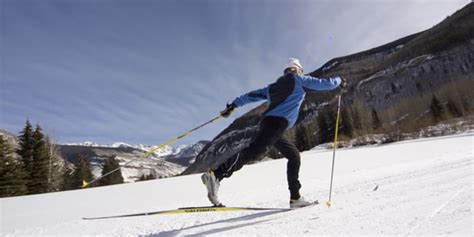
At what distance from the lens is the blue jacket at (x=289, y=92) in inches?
154

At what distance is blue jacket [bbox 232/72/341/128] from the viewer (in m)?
3.90

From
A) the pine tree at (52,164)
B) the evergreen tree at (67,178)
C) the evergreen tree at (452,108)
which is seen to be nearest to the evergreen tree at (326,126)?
the evergreen tree at (452,108)

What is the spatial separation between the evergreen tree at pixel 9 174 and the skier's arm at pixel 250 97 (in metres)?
31.9

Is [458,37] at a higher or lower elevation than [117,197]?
higher

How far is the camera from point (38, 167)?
32719 millimetres

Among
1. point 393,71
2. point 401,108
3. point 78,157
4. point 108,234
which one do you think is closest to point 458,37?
point 393,71

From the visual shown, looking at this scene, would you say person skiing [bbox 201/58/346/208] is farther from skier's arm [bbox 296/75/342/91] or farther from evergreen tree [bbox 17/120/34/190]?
evergreen tree [bbox 17/120/34/190]

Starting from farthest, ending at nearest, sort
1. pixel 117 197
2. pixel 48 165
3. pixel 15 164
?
pixel 48 165 < pixel 15 164 < pixel 117 197

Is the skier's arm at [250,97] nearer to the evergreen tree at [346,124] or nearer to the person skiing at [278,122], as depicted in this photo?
the person skiing at [278,122]

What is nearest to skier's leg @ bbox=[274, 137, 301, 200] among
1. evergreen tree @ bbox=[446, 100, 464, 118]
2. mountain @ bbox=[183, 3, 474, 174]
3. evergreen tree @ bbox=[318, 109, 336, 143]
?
mountain @ bbox=[183, 3, 474, 174]

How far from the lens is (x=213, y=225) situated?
132 inches

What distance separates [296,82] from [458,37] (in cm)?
10949

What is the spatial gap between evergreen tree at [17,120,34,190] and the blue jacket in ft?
119

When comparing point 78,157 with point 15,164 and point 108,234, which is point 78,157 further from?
point 108,234
